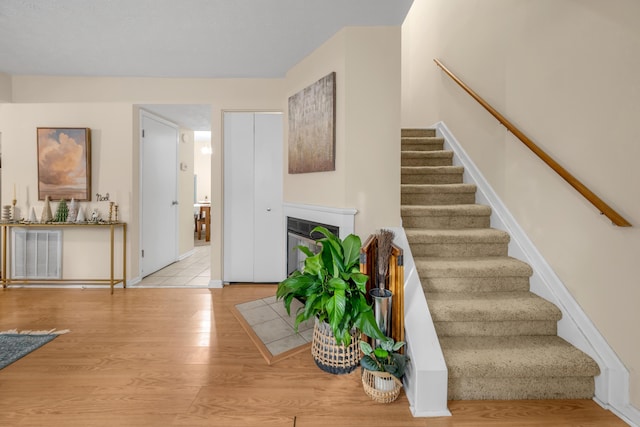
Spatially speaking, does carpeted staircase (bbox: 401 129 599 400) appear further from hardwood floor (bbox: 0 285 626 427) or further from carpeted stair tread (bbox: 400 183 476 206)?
hardwood floor (bbox: 0 285 626 427)

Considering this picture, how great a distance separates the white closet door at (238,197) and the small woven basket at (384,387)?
2.32 m

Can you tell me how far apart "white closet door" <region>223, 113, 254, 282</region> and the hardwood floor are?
1116 mm

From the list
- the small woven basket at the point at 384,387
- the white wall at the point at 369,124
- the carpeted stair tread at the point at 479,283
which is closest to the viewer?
the small woven basket at the point at 384,387

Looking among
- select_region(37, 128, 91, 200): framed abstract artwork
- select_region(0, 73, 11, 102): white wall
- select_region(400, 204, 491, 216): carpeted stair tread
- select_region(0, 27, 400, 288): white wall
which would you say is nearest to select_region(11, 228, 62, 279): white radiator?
select_region(37, 128, 91, 200): framed abstract artwork

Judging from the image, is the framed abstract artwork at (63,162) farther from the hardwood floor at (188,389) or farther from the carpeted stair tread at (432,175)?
the carpeted stair tread at (432,175)

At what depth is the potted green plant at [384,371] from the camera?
158 centimetres

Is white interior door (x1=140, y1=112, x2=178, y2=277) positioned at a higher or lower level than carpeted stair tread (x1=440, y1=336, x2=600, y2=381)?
higher

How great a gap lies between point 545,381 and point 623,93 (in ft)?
5.37

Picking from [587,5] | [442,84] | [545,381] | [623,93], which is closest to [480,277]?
[545,381]

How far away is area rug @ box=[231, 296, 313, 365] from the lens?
206 cm

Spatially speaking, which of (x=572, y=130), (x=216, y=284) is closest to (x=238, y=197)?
(x=216, y=284)

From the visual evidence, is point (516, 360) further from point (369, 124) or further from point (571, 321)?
point (369, 124)

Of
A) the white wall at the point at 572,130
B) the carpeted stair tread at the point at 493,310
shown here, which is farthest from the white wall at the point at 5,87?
the white wall at the point at 572,130

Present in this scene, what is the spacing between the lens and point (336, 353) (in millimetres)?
1832
